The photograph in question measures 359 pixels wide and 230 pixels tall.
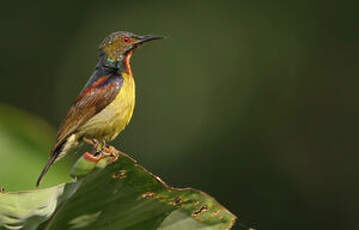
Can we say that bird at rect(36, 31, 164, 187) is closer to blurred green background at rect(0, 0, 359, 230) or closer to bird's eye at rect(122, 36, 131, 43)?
bird's eye at rect(122, 36, 131, 43)

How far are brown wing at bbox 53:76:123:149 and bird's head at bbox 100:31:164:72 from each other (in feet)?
0.66

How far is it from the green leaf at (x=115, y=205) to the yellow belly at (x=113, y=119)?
4.40 feet

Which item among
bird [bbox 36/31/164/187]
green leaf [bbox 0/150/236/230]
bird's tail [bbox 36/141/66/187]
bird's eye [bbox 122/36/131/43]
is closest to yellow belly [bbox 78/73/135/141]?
bird [bbox 36/31/164/187]

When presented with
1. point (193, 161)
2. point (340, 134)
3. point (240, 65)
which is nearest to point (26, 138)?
point (193, 161)

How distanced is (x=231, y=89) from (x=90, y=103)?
33.1 feet

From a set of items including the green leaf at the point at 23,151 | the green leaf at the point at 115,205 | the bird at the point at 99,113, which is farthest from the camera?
the bird at the point at 99,113

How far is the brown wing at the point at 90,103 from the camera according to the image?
359cm

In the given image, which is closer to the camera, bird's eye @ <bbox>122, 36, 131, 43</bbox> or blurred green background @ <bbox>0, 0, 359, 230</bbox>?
bird's eye @ <bbox>122, 36, 131, 43</bbox>

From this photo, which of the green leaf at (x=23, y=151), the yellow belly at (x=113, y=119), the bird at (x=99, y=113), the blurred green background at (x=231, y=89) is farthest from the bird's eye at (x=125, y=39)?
the blurred green background at (x=231, y=89)

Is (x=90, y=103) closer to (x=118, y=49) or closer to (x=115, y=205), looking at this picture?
(x=118, y=49)

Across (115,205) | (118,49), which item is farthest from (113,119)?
(115,205)

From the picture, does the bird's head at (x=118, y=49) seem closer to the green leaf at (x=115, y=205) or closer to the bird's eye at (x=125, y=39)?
the bird's eye at (x=125, y=39)

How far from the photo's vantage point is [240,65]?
1404cm

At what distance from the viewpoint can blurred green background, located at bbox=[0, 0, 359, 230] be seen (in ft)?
36.4
